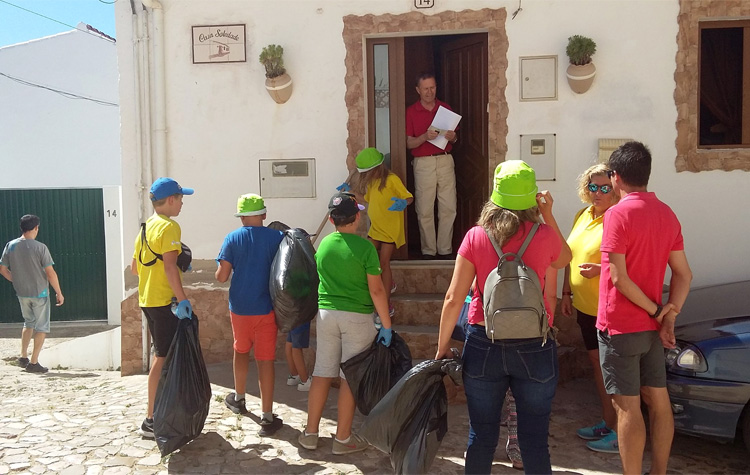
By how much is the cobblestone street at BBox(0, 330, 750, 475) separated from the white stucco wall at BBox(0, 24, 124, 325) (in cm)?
1256

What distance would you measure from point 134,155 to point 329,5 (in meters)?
2.48

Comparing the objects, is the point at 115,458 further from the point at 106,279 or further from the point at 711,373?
the point at 106,279

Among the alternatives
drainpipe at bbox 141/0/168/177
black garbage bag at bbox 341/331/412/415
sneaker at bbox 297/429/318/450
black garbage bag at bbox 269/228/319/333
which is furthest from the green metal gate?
black garbage bag at bbox 341/331/412/415

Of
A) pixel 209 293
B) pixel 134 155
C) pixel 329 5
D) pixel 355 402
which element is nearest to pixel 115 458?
pixel 355 402

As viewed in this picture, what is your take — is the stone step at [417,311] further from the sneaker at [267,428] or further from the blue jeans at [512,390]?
the blue jeans at [512,390]

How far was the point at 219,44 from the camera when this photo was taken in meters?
6.55

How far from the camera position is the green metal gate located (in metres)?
11.9

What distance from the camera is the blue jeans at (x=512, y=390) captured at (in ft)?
10.4

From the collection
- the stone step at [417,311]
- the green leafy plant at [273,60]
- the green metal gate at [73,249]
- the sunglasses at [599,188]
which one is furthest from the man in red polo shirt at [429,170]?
the green metal gate at [73,249]

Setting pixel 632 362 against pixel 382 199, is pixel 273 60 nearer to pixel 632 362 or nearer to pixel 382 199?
pixel 382 199

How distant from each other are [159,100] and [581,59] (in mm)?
4087

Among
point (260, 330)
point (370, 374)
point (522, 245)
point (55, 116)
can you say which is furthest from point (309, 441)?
point (55, 116)

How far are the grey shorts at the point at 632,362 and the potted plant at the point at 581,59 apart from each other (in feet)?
10.3

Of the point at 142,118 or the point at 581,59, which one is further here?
the point at 142,118
